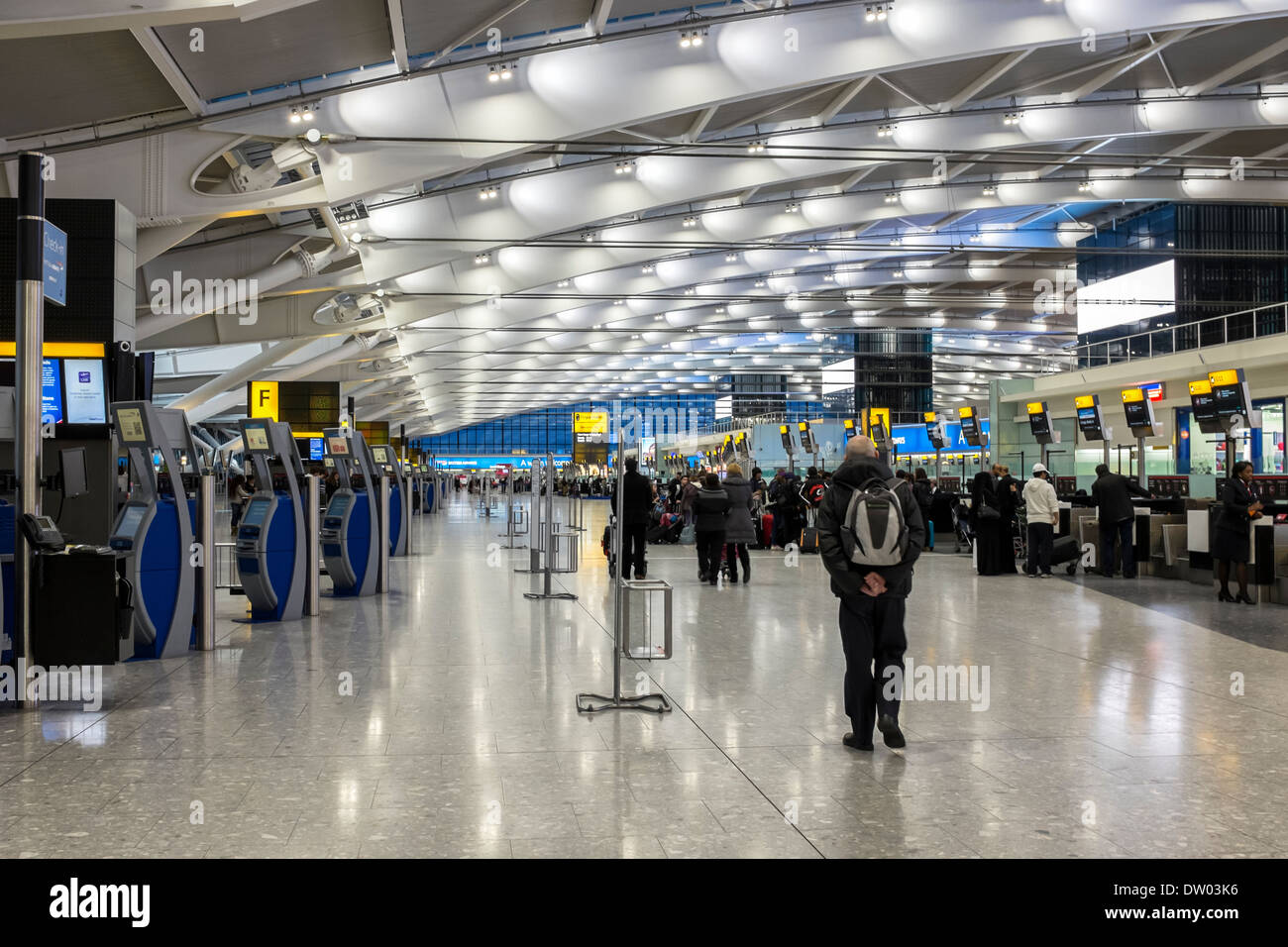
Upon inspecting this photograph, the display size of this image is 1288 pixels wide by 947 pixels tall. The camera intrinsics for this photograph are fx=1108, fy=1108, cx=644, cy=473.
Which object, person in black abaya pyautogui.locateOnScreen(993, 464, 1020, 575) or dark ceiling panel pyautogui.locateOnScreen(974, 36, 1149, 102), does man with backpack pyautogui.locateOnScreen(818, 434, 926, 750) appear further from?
dark ceiling panel pyautogui.locateOnScreen(974, 36, 1149, 102)

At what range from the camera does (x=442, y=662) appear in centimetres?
806

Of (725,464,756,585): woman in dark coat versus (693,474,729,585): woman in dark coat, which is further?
(725,464,756,585): woman in dark coat

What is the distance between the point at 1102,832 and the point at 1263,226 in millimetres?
33245

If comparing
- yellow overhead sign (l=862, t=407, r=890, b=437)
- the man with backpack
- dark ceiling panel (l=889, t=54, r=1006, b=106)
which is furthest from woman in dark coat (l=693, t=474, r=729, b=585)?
yellow overhead sign (l=862, t=407, r=890, b=437)

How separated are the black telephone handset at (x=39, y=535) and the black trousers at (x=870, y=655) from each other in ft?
14.5

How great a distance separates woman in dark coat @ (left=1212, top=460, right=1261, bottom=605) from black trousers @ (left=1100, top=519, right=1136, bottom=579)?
3.03 metres

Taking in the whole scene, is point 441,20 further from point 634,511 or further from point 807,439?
point 807,439

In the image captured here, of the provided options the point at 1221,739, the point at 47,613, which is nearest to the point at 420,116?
the point at 47,613

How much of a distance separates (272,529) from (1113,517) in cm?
1107

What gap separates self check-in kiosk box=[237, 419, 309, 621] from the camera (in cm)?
1018

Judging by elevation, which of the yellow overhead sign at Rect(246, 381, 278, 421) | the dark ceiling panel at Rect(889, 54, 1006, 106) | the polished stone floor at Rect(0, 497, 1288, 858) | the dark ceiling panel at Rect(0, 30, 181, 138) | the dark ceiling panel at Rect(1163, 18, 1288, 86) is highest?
the dark ceiling panel at Rect(1163, 18, 1288, 86)

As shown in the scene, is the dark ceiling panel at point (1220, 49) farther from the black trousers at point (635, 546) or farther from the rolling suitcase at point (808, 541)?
the black trousers at point (635, 546)
